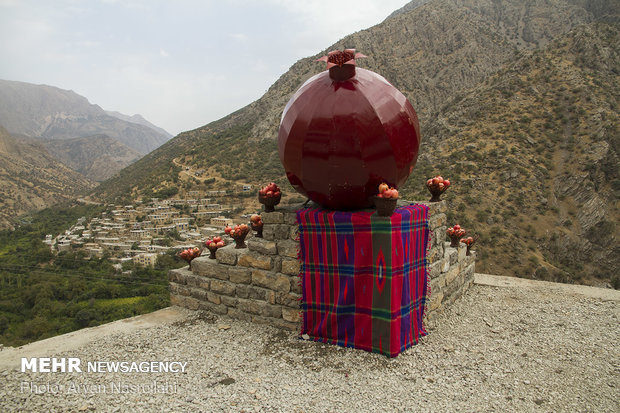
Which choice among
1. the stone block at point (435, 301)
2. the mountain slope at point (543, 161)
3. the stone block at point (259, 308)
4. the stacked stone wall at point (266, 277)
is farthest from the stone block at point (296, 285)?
the mountain slope at point (543, 161)

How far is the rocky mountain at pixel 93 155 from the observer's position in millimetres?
130875

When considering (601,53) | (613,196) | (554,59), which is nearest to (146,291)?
(613,196)

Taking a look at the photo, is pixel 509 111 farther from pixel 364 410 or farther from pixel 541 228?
pixel 364 410

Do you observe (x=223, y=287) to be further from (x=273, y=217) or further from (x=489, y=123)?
(x=489, y=123)

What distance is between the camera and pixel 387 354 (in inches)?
172

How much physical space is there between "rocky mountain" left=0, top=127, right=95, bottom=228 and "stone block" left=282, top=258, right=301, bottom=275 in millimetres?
63263

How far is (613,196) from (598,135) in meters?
4.12

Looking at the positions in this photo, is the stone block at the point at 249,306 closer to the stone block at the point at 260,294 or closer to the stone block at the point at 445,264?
the stone block at the point at 260,294

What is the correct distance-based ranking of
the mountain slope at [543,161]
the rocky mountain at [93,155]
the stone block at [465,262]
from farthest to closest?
the rocky mountain at [93,155]
the mountain slope at [543,161]
the stone block at [465,262]

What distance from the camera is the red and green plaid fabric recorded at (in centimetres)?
434

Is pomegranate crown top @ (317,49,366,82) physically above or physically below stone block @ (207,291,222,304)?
above

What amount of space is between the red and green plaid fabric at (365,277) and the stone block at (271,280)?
11.6 inches

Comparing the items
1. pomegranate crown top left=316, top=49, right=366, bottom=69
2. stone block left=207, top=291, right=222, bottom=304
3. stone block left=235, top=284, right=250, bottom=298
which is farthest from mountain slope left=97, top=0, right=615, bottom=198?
pomegranate crown top left=316, top=49, right=366, bottom=69

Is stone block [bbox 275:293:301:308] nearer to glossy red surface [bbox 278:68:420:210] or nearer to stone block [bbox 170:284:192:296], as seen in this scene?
glossy red surface [bbox 278:68:420:210]
